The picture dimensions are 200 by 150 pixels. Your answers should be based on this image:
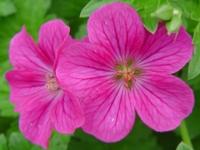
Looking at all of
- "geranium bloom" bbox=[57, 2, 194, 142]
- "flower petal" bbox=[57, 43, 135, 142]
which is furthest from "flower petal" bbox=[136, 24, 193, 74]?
"flower petal" bbox=[57, 43, 135, 142]

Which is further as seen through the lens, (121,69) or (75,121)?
(121,69)

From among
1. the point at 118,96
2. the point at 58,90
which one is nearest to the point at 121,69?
the point at 118,96

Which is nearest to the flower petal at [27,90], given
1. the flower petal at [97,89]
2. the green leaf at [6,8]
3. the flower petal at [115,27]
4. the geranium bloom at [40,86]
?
the geranium bloom at [40,86]

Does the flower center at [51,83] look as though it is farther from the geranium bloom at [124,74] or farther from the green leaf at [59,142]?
the green leaf at [59,142]

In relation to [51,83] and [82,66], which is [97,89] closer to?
[82,66]

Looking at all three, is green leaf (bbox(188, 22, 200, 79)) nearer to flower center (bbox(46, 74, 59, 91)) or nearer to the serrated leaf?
the serrated leaf

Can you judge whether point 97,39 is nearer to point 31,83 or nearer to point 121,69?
point 121,69

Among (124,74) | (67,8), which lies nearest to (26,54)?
(124,74)
